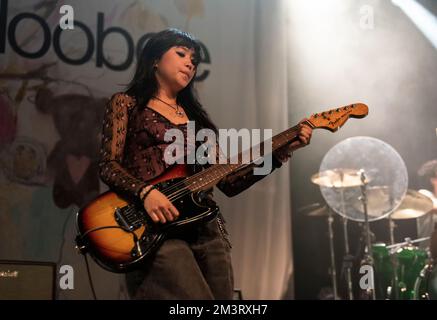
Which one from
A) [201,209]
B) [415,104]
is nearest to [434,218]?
[415,104]

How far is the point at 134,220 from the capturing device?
1.84 m

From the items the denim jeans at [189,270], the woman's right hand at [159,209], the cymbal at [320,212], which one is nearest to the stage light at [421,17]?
the cymbal at [320,212]

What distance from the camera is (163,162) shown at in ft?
6.38

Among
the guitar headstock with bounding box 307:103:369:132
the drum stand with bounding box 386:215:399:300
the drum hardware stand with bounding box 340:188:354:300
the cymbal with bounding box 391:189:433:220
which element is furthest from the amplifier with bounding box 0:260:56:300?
the cymbal with bounding box 391:189:433:220

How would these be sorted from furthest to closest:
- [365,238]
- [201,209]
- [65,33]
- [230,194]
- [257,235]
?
[365,238] < [257,235] < [65,33] < [230,194] < [201,209]

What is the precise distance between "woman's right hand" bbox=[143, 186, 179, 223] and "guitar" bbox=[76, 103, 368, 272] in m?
0.03

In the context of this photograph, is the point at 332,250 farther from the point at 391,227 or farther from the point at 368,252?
the point at 391,227

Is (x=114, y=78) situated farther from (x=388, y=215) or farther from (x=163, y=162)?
(x=388, y=215)

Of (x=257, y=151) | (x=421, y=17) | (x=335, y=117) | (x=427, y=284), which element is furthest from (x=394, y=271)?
(x=257, y=151)

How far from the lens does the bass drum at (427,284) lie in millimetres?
3672

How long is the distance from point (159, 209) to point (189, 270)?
0.72 ft

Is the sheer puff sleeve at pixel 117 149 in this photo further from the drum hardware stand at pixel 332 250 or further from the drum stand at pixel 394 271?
the drum stand at pixel 394 271

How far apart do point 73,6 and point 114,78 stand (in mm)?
538

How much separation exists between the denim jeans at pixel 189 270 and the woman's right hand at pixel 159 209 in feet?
0.27
